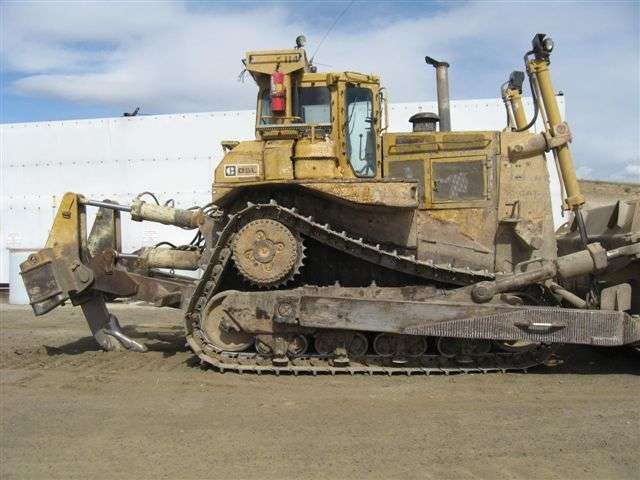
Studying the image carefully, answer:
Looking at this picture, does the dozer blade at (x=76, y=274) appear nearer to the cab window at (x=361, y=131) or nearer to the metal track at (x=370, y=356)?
the metal track at (x=370, y=356)

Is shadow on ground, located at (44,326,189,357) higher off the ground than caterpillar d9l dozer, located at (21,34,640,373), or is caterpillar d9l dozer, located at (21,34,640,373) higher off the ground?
caterpillar d9l dozer, located at (21,34,640,373)

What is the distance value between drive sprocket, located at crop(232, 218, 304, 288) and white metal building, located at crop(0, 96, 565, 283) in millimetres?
9511

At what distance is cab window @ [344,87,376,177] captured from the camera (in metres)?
7.39

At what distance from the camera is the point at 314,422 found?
544 cm

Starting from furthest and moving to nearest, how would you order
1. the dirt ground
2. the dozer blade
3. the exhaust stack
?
the exhaust stack < the dozer blade < the dirt ground

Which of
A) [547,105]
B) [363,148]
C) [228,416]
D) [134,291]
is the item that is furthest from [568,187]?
[134,291]

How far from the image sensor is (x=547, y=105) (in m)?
7.39

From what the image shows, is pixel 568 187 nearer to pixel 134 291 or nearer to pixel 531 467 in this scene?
pixel 531 467

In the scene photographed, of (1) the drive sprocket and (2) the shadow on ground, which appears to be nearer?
(1) the drive sprocket

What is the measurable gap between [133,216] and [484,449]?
225 inches

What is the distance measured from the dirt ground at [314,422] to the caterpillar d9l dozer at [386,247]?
19.0 inches

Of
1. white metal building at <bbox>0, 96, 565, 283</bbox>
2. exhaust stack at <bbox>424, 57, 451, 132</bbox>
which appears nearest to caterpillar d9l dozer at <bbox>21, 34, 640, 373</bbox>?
exhaust stack at <bbox>424, 57, 451, 132</bbox>

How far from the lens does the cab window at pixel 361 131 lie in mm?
7391

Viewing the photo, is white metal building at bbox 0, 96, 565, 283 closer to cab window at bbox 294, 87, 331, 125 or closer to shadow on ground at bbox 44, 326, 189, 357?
shadow on ground at bbox 44, 326, 189, 357
